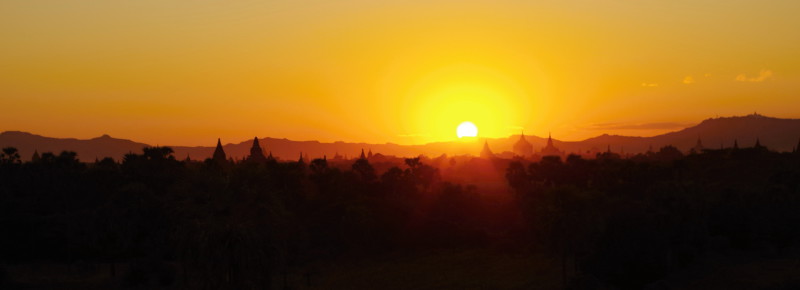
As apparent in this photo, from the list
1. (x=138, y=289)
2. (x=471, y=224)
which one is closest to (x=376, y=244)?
(x=471, y=224)

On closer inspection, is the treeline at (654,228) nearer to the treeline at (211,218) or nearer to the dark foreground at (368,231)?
the dark foreground at (368,231)

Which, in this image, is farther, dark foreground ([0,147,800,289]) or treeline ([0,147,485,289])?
dark foreground ([0,147,800,289])

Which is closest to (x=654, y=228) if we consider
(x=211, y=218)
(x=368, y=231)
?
(x=368, y=231)

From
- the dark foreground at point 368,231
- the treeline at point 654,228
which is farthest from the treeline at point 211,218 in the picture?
the treeline at point 654,228

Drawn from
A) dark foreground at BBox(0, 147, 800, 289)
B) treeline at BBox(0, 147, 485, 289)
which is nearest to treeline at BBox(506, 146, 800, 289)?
dark foreground at BBox(0, 147, 800, 289)

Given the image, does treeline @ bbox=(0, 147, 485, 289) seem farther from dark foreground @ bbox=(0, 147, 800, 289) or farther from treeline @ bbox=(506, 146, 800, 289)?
treeline @ bbox=(506, 146, 800, 289)

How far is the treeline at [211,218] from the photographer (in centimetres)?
2639

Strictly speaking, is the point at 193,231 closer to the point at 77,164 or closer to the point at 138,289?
the point at 138,289

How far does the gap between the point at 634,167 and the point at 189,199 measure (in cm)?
5627

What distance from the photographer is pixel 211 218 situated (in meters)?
26.0

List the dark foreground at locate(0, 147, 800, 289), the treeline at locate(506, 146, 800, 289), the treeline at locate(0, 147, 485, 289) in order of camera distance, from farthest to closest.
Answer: the treeline at locate(506, 146, 800, 289) < the dark foreground at locate(0, 147, 800, 289) < the treeline at locate(0, 147, 485, 289)

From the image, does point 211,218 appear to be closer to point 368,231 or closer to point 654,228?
point 654,228

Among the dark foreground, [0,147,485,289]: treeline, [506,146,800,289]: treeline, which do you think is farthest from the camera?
[506,146,800,289]: treeline

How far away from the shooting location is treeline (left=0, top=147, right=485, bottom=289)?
26391 mm
